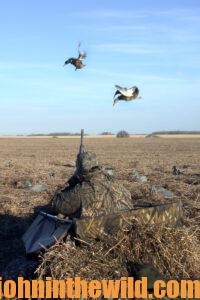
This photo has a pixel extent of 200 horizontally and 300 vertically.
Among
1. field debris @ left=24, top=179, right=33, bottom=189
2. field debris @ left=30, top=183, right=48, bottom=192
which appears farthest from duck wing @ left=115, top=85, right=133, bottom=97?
field debris @ left=24, top=179, right=33, bottom=189

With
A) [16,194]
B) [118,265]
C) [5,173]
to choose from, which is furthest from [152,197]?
[5,173]

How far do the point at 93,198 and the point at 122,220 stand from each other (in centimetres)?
76

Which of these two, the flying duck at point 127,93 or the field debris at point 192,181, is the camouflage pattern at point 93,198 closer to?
the flying duck at point 127,93

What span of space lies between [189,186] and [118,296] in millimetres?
9282

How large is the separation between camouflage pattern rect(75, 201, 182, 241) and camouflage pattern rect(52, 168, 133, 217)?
51 centimetres

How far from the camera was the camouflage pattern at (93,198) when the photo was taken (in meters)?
7.23

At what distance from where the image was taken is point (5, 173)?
60.8ft

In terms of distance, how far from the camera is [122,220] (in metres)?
6.65

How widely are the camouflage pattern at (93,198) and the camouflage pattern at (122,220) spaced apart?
0.51 meters

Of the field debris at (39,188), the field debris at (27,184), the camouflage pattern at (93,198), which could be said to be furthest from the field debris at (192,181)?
the camouflage pattern at (93,198)

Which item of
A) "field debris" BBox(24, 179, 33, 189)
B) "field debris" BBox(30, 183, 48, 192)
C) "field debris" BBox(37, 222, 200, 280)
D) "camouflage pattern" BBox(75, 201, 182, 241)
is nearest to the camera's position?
"field debris" BBox(37, 222, 200, 280)

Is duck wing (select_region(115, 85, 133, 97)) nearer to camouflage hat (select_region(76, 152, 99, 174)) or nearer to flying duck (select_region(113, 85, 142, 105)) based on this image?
flying duck (select_region(113, 85, 142, 105))

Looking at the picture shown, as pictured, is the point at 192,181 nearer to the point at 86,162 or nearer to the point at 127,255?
the point at 86,162

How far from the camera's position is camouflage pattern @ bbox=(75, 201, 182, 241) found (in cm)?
648
